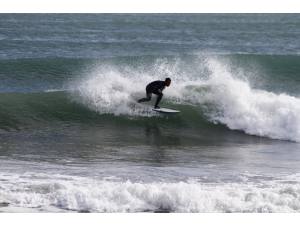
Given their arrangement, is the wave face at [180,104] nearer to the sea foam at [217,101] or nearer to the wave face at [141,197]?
the sea foam at [217,101]

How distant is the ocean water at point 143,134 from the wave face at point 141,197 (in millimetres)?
18

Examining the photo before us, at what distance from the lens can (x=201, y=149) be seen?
1623cm

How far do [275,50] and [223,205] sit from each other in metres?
27.8

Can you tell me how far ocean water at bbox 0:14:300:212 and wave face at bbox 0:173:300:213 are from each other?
0.06 feet

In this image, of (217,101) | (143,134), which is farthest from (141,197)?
(217,101)

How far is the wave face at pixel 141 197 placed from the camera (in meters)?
11.0

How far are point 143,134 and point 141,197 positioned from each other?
6637 millimetres

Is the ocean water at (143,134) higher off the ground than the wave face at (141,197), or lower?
higher

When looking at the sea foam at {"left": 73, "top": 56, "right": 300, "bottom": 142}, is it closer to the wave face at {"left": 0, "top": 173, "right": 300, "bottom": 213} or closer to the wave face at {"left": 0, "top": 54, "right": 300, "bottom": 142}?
the wave face at {"left": 0, "top": 54, "right": 300, "bottom": 142}

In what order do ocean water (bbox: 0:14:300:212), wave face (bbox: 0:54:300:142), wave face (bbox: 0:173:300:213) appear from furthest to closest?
wave face (bbox: 0:54:300:142) → ocean water (bbox: 0:14:300:212) → wave face (bbox: 0:173:300:213)

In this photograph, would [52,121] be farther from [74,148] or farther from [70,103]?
[74,148]

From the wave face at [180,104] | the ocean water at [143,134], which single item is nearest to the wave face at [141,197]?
the ocean water at [143,134]

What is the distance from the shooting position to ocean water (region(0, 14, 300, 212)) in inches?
449

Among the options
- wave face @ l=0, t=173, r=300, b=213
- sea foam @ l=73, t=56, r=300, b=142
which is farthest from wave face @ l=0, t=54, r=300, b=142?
wave face @ l=0, t=173, r=300, b=213
